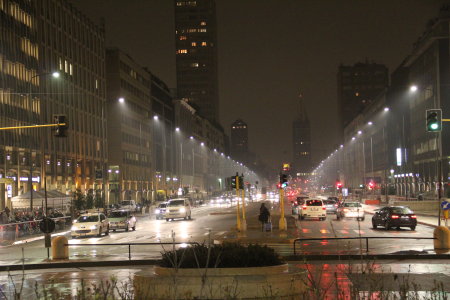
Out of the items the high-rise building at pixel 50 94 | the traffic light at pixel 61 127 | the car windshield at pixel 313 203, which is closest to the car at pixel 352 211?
the car windshield at pixel 313 203

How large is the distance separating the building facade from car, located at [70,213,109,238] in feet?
189

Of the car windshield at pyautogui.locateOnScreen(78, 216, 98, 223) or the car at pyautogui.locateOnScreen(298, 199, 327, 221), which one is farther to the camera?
the car at pyautogui.locateOnScreen(298, 199, 327, 221)

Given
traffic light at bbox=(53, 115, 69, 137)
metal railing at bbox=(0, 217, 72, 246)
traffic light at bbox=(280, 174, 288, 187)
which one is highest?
traffic light at bbox=(53, 115, 69, 137)

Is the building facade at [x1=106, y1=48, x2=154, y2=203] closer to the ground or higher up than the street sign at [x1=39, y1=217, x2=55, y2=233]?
higher up

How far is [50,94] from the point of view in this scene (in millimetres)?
81938

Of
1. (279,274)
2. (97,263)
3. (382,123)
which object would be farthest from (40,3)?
(382,123)

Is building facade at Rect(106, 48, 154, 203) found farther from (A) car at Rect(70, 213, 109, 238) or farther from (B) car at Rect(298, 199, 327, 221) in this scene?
(A) car at Rect(70, 213, 109, 238)

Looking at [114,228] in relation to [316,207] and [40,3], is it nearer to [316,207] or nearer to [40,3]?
[316,207]

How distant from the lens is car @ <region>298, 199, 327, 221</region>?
5612cm

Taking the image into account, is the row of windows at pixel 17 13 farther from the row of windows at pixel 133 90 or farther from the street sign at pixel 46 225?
the street sign at pixel 46 225

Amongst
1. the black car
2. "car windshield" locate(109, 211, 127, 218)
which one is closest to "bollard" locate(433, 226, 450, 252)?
the black car

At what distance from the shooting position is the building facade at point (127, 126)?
11200 centimetres

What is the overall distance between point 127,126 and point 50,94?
117 ft

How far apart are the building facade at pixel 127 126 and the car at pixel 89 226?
57507mm
